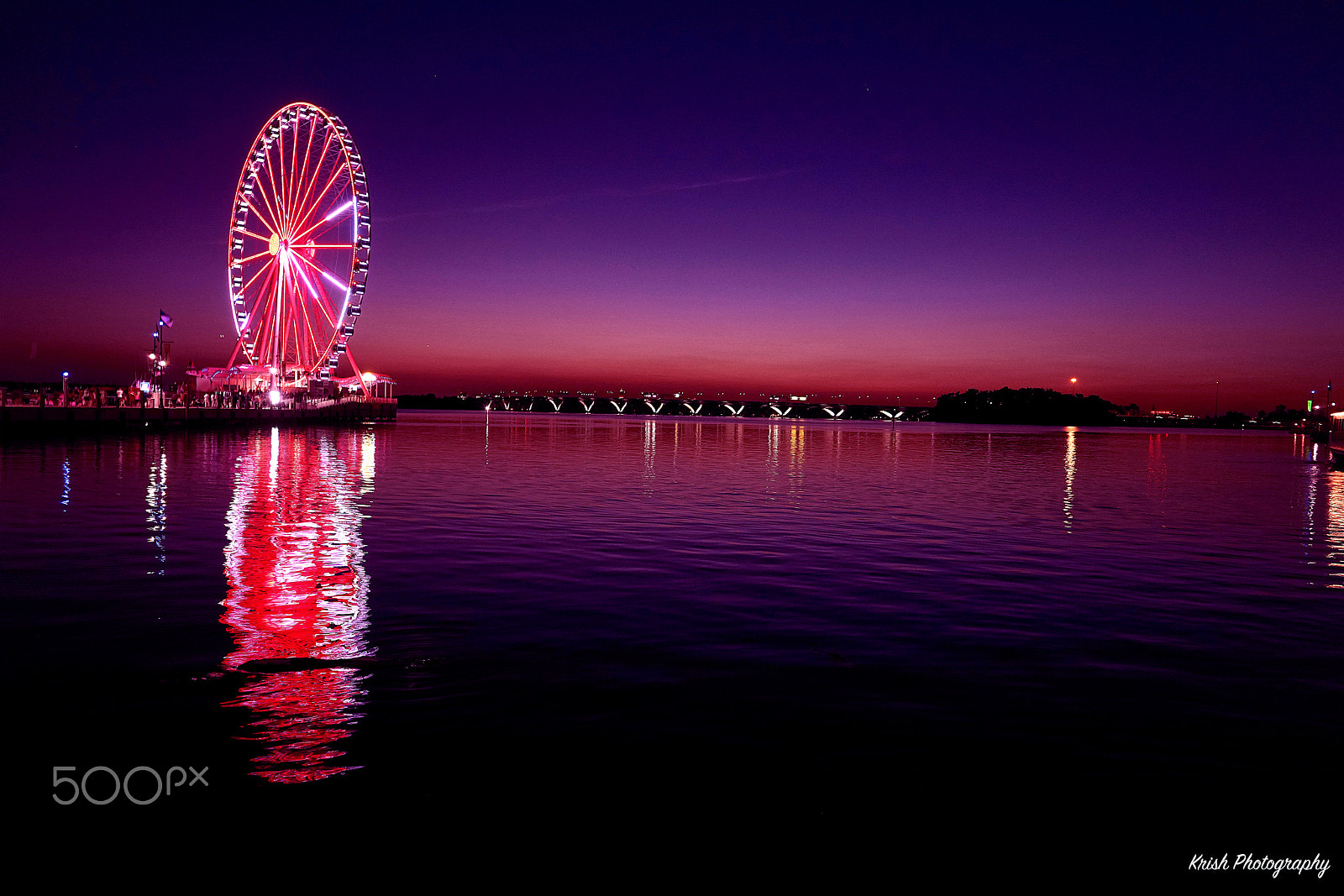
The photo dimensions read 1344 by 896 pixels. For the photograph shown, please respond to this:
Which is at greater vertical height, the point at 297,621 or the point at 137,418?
the point at 137,418

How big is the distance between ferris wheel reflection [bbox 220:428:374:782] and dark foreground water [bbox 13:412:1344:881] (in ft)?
0.16

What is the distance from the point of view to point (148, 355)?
9312cm

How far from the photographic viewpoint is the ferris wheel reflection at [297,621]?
6.55m

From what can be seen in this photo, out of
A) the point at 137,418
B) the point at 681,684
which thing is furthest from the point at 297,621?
the point at 137,418

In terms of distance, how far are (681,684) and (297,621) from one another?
474 cm

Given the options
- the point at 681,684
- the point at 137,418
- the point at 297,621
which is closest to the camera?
the point at 681,684

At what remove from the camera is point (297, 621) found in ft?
33.7

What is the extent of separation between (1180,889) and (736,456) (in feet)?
A: 156

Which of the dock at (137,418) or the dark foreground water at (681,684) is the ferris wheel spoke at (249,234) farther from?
the dark foreground water at (681,684)

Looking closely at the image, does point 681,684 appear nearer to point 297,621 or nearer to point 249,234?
point 297,621

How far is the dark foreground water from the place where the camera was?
560cm

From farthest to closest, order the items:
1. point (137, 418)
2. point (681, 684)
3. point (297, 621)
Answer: point (137, 418)
point (297, 621)
point (681, 684)

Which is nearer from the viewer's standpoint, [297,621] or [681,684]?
[681,684]

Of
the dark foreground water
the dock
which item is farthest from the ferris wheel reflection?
the dock
